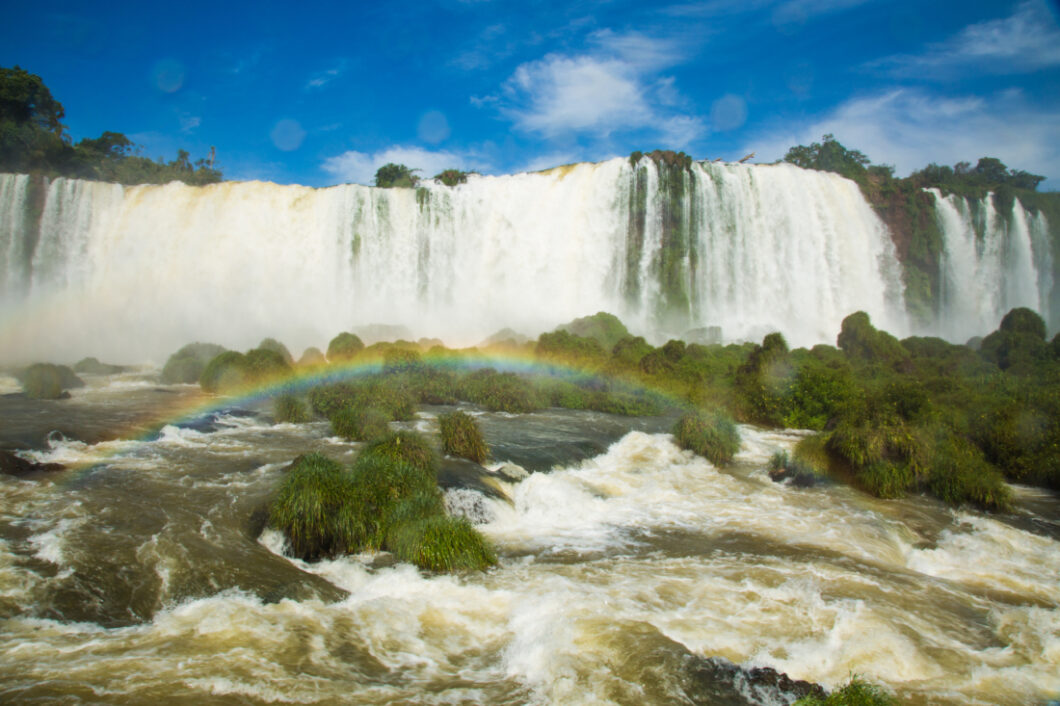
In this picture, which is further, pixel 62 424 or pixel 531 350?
pixel 531 350

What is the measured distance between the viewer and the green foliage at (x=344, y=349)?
2534cm

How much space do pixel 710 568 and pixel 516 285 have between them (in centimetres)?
3076

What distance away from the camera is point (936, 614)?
7441mm

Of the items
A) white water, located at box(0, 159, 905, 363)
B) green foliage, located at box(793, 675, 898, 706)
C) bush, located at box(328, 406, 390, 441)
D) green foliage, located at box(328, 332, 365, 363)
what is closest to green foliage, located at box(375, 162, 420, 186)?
white water, located at box(0, 159, 905, 363)

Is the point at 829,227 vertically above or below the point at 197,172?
below

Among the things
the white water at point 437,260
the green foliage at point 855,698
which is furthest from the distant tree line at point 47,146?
the green foliage at point 855,698

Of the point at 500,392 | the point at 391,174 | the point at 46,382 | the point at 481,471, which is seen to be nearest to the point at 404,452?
the point at 481,471

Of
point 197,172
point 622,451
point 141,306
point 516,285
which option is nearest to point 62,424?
point 622,451

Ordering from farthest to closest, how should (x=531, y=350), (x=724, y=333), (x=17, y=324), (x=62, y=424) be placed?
(x=724, y=333) < (x=17, y=324) < (x=531, y=350) < (x=62, y=424)

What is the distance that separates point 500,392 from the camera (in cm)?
2023

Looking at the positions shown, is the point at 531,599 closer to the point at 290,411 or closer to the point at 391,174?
the point at 290,411

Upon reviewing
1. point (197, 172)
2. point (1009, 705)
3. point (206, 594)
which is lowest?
point (1009, 705)

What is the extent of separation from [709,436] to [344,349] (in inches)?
617

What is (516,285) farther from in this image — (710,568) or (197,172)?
(197,172)
